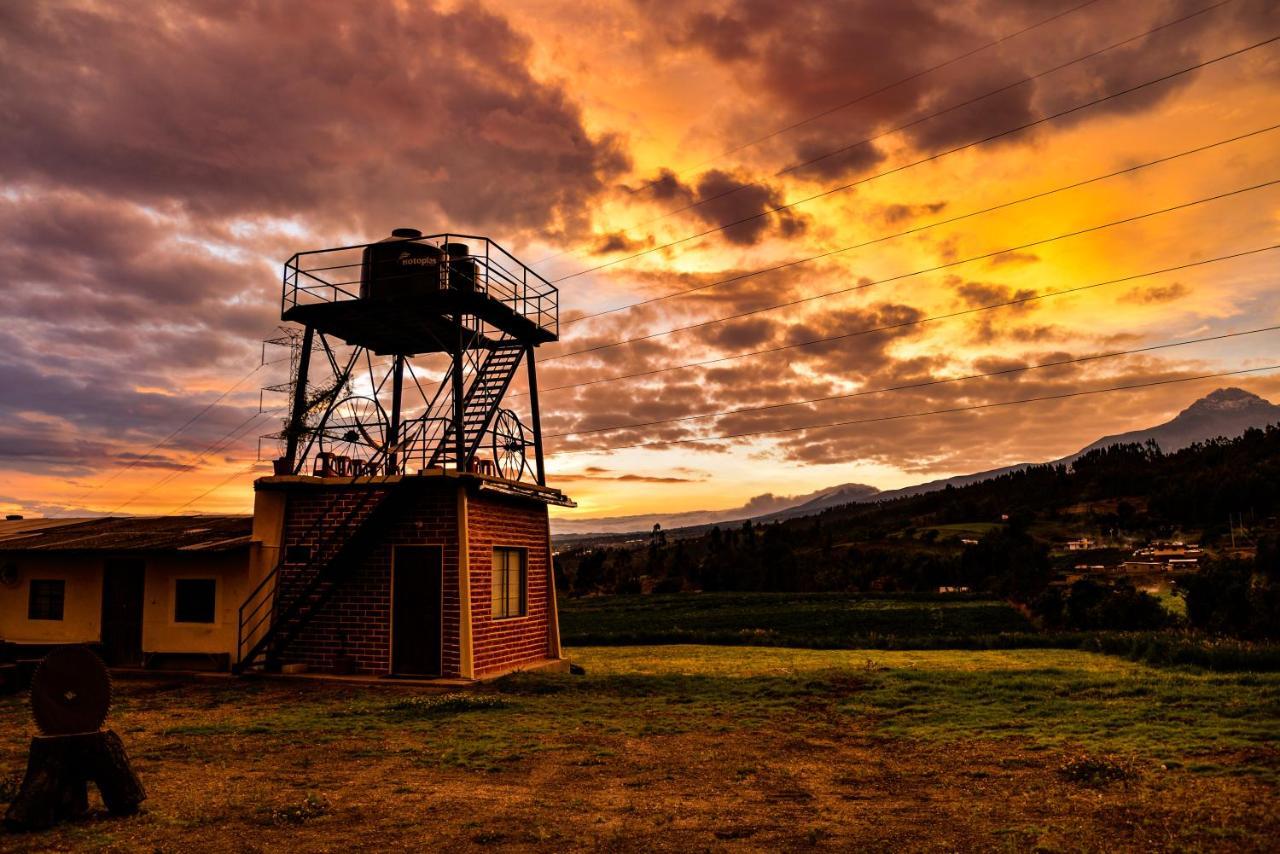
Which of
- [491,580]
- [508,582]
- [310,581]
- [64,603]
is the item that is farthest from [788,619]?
[64,603]

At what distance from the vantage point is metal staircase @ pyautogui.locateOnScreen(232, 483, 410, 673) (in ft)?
59.6

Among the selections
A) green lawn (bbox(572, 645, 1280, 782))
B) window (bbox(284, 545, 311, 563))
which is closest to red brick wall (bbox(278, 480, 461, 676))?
window (bbox(284, 545, 311, 563))

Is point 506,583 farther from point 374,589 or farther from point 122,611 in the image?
point 122,611

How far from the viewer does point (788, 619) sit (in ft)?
150

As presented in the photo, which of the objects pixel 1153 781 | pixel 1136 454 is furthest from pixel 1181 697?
pixel 1136 454

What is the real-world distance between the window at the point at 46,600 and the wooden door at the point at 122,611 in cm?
148

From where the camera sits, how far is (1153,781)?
883 cm

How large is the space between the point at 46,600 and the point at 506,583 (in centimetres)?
1191

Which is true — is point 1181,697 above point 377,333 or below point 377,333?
below

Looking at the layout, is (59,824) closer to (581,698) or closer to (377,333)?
(581,698)

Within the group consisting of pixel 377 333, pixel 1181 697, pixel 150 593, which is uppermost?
pixel 377 333

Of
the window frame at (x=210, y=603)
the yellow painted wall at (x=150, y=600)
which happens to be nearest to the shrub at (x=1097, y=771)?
the yellow painted wall at (x=150, y=600)

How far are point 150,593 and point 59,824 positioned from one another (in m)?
14.0

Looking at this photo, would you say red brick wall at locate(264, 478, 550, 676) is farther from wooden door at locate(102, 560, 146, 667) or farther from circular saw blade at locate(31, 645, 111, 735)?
circular saw blade at locate(31, 645, 111, 735)
